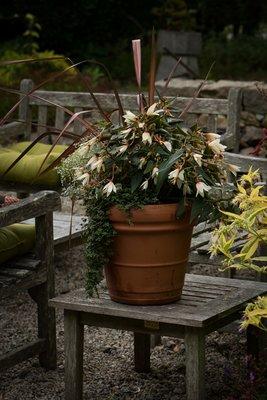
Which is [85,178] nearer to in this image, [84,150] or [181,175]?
[84,150]

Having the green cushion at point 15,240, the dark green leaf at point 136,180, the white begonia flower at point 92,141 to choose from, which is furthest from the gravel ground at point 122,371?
the white begonia flower at point 92,141

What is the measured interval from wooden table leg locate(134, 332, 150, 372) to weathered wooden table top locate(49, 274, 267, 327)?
47 centimetres

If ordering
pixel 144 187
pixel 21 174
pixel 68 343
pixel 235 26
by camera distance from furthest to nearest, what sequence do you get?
pixel 235 26 → pixel 21 174 → pixel 68 343 → pixel 144 187

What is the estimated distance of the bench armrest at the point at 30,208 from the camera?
14.8 feet

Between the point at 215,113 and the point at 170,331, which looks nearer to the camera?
the point at 170,331

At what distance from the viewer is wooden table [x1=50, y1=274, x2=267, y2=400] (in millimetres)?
3938

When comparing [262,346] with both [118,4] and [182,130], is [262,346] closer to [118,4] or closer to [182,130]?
[182,130]

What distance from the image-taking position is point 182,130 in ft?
13.3

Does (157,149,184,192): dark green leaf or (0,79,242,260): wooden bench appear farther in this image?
(0,79,242,260): wooden bench

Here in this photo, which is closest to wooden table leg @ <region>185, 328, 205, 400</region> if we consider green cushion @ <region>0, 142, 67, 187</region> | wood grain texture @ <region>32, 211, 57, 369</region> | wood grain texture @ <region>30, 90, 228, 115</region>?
wood grain texture @ <region>32, 211, 57, 369</region>

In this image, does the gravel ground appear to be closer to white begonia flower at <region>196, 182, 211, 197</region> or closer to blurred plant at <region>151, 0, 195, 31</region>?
white begonia flower at <region>196, 182, 211, 197</region>

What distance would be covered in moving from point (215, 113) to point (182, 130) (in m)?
2.66

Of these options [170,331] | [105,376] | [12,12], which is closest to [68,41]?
[12,12]

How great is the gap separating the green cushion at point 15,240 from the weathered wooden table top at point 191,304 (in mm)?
548
